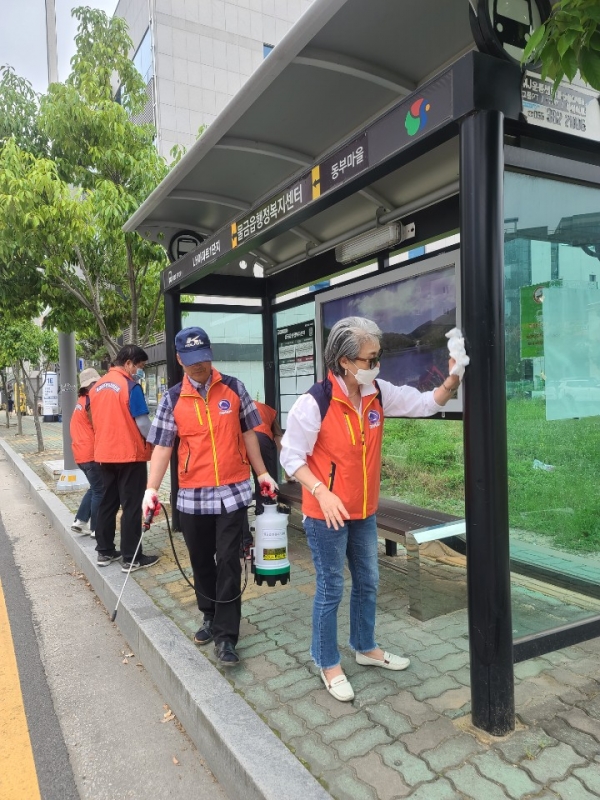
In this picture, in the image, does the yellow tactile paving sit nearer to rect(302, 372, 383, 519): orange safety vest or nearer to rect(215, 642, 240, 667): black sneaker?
rect(215, 642, 240, 667): black sneaker

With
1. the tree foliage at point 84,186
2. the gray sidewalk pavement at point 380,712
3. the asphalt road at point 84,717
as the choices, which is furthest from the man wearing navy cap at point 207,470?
the tree foliage at point 84,186

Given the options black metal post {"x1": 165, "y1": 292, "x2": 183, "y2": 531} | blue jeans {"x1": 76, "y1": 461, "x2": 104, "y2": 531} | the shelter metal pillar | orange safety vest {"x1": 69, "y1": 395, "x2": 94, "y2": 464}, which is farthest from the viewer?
the shelter metal pillar

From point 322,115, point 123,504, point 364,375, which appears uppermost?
point 322,115

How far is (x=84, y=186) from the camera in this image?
7078 mm

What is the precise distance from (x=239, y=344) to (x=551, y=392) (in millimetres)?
4439

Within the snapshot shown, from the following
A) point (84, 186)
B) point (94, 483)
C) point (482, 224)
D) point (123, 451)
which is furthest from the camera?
point (84, 186)

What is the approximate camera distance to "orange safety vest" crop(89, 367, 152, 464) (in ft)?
15.8

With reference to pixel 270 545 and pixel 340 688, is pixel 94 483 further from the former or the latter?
pixel 340 688

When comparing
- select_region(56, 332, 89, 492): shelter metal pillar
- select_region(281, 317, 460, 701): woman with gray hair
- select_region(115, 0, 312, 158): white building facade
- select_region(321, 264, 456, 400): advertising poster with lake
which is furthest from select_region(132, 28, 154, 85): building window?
select_region(281, 317, 460, 701): woman with gray hair

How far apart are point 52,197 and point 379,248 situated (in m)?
3.74

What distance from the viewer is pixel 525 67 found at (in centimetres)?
235

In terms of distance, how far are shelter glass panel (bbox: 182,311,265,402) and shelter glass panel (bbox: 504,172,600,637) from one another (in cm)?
409

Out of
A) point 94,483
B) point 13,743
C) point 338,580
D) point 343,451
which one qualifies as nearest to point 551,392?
point 343,451

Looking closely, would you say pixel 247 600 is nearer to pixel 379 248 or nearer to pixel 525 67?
pixel 379 248
